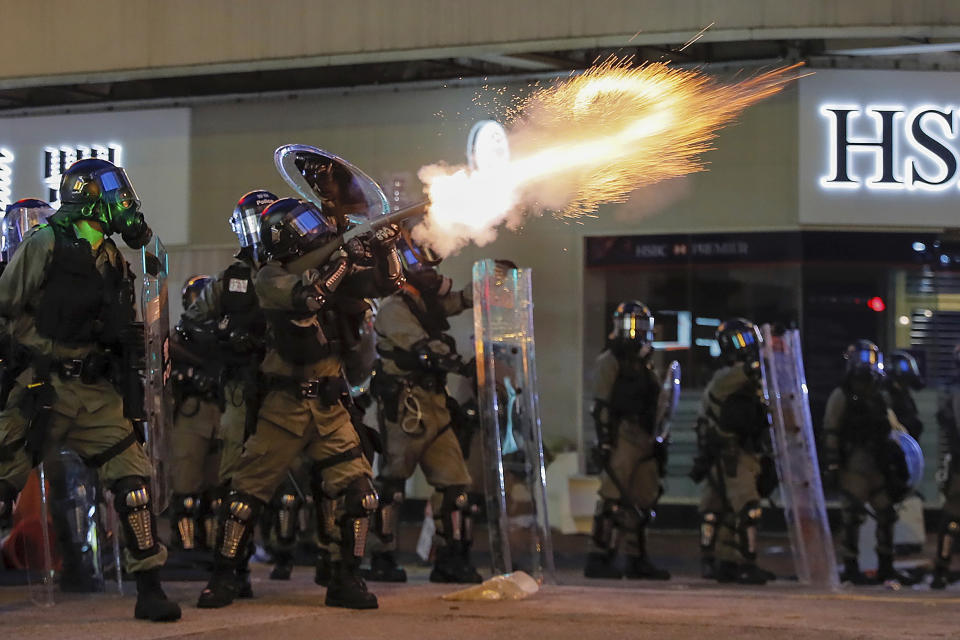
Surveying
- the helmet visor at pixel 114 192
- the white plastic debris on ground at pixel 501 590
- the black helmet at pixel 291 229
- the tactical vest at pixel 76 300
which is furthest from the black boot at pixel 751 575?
the helmet visor at pixel 114 192

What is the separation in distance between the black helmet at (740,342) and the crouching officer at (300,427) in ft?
13.3

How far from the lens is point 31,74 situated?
43.7 feet

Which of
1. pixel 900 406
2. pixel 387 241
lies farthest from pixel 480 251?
pixel 387 241

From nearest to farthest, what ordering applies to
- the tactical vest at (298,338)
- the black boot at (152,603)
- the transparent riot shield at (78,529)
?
the black boot at (152,603)
the tactical vest at (298,338)
the transparent riot shield at (78,529)

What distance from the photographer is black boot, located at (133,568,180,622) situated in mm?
5953

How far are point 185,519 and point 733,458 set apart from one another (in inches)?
155

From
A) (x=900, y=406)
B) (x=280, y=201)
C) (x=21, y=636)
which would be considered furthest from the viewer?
(x=900, y=406)

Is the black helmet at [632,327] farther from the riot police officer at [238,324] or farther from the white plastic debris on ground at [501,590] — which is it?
the riot police officer at [238,324]

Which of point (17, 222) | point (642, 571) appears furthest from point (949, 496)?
point (17, 222)

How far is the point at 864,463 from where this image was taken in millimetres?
10141

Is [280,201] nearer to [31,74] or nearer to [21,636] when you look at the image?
[21,636]

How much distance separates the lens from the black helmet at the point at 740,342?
9.87m

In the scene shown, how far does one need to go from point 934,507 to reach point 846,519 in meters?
3.15

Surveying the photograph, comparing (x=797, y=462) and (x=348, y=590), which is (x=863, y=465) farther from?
(x=348, y=590)
